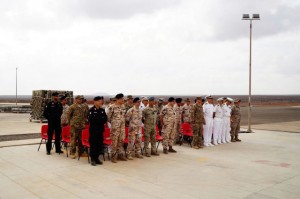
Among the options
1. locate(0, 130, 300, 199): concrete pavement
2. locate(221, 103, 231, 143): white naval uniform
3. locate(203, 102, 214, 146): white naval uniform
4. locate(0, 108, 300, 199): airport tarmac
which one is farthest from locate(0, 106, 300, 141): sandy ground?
locate(203, 102, 214, 146): white naval uniform

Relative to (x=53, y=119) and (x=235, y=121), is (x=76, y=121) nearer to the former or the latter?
(x=53, y=119)

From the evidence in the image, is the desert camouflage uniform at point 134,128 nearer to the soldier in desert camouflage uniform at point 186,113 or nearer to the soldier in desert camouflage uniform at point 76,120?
the soldier in desert camouflage uniform at point 76,120

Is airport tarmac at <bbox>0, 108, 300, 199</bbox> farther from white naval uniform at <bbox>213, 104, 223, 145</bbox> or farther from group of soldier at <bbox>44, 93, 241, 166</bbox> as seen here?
white naval uniform at <bbox>213, 104, 223, 145</bbox>

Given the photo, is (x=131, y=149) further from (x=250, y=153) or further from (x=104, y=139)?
(x=250, y=153)

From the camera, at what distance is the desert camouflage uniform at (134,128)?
820 cm

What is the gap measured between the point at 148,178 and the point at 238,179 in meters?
1.89

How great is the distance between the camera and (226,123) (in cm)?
1177

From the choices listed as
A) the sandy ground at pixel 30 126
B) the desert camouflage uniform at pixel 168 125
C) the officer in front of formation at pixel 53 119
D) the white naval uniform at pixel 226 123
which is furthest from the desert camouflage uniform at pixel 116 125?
the sandy ground at pixel 30 126

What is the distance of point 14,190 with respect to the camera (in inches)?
215

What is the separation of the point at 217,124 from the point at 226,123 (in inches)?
27.3

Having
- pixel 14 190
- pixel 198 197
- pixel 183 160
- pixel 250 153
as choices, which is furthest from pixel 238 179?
pixel 14 190

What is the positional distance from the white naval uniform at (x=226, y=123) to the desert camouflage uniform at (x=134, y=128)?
180 inches

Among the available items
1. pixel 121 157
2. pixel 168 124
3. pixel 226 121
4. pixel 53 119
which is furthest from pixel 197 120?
pixel 53 119

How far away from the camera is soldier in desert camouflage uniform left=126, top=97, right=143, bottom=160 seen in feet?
26.9
